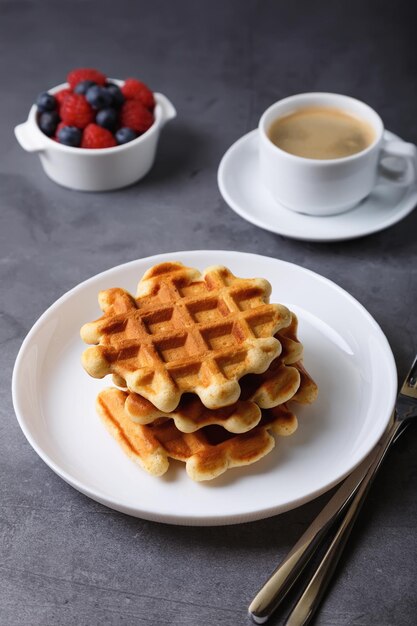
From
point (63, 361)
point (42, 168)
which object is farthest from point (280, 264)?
point (42, 168)

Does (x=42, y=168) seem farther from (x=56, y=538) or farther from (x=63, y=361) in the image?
(x=56, y=538)

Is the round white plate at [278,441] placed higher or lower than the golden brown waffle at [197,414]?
lower

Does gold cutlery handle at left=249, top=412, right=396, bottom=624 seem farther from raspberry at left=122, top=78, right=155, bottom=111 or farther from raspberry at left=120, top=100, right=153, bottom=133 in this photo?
raspberry at left=122, top=78, right=155, bottom=111

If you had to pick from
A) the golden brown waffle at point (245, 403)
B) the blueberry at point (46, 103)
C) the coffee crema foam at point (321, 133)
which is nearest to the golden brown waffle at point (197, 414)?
the golden brown waffle at point (245, 403)

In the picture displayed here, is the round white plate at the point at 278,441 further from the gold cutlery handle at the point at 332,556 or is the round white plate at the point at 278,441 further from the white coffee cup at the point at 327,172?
the white coffee cup at the point at 327,172

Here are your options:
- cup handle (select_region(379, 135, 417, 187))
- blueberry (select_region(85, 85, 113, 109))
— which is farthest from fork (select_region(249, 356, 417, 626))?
blueberry (select_region(85, 85, 113, 109))

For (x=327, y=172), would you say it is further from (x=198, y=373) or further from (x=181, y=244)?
(x=198, y=373)

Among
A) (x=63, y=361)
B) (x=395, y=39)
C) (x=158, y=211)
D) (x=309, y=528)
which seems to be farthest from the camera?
(x=395, y=39)
